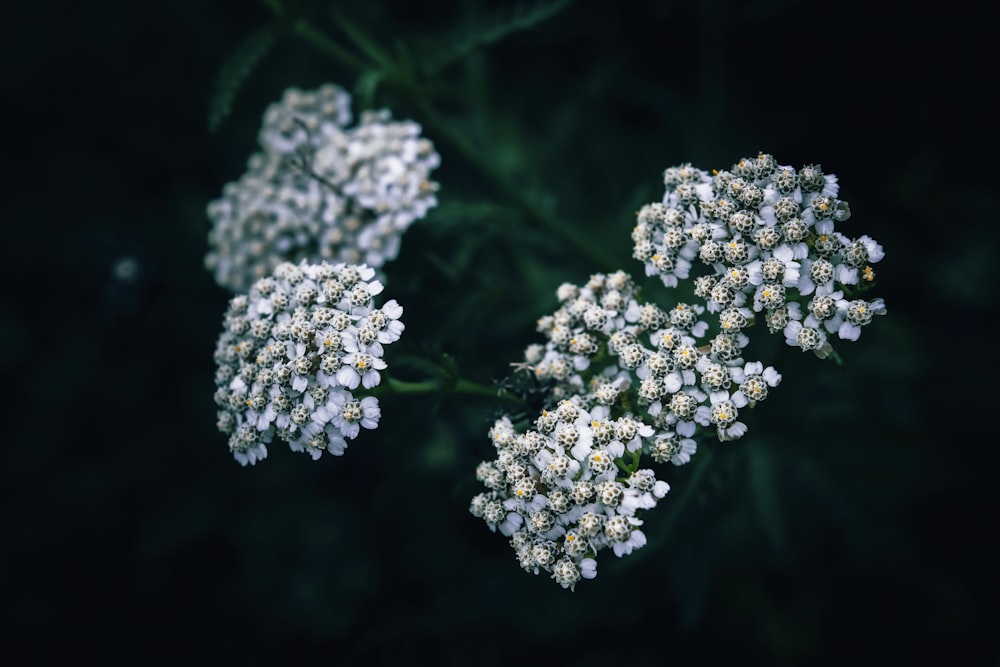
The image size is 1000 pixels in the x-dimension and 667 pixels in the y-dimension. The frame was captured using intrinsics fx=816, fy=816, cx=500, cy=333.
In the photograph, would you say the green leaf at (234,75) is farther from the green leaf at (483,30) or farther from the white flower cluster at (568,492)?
the white flower cluster at (568,492)

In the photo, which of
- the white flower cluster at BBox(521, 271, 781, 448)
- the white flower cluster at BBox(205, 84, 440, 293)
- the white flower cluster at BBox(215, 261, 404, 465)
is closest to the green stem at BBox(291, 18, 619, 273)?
the white flower cluster at BBox(205, 84, 440, 293)

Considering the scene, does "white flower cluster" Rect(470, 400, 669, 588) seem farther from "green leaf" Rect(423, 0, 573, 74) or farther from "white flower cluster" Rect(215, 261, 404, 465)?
"green leaf" Rect(423, 0, 573, 74)

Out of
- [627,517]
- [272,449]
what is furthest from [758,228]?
[272,449]

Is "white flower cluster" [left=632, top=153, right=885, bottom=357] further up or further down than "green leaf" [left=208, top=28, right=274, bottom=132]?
further down

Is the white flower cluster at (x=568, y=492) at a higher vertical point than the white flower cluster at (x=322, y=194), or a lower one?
lower

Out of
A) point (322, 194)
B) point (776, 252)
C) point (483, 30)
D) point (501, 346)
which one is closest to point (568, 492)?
point (776, 252)

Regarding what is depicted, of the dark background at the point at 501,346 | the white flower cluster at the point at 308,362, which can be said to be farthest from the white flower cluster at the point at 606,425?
the dark background at the point at 501,346
